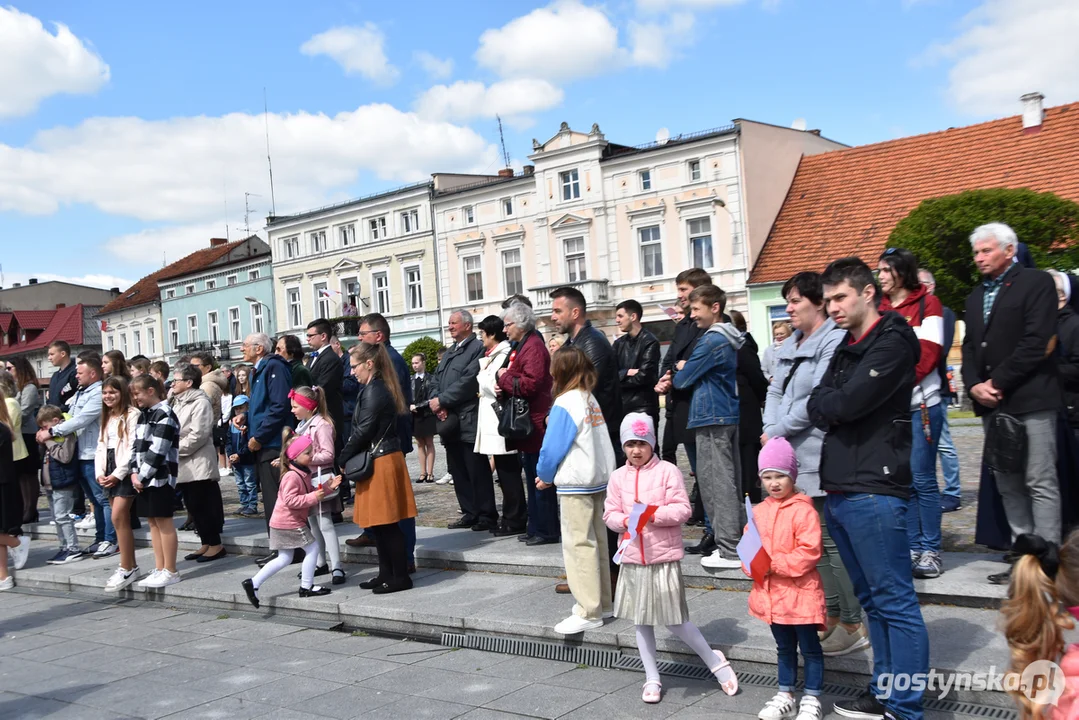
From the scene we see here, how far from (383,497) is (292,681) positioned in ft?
6.26

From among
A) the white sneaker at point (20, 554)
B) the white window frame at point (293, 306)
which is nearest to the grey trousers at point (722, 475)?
the white sneaker at point (20, 554)

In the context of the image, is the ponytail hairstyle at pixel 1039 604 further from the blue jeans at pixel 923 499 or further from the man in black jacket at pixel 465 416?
the man in black jacket at pixel 465 416

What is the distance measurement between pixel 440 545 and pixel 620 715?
14.4 ft

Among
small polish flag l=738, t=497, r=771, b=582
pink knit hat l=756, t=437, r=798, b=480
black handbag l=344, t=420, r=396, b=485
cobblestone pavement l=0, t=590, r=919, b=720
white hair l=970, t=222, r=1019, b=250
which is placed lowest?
cobblestone pavement l=0, t=590, r=919, b=720

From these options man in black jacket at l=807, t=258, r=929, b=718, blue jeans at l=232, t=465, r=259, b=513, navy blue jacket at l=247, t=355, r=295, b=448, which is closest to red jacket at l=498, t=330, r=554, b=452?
navy blue jacket at l=247, t=355, r=295, b=448

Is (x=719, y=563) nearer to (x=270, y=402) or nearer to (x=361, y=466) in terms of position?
(x=361, y=466)

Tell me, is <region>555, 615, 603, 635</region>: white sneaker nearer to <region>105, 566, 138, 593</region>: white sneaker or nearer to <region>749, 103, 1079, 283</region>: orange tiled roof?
<region>105, 566, 138, 593</region>: white sneaker

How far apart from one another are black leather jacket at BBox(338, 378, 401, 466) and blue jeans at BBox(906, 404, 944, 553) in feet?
13.0

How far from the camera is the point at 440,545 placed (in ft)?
30.2

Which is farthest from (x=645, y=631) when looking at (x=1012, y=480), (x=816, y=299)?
(x=1012, y=480)

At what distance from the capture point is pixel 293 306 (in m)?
49.5

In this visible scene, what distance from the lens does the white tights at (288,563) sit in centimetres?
807

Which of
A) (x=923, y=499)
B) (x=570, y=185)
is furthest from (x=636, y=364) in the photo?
(x=570, y=185)

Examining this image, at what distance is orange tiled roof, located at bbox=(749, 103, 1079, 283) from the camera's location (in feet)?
93.2
